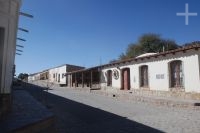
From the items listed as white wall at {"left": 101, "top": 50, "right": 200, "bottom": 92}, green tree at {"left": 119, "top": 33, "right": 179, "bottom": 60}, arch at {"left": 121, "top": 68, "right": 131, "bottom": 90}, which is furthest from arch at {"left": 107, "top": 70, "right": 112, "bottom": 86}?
green tree at {"left": 119, "top": 33, "right": 179, "bottom": 60}

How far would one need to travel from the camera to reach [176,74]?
1820cm

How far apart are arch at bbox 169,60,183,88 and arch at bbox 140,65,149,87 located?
3085mm

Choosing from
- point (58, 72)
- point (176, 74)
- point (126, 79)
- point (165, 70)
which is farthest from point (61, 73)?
point (176, 74)

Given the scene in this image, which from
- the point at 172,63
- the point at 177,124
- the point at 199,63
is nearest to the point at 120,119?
the point at 177,124

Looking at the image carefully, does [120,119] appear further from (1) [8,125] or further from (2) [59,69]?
(2) [59,69]

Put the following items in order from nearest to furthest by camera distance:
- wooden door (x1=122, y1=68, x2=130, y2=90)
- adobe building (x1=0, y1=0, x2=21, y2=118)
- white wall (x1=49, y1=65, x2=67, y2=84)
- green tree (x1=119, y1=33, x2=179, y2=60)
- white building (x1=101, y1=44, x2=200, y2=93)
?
adobe building (x1=0, y1=0, x2=21, y2=118), white building (x1=101, y1=44, x2=200, y2=93), wooden door (x1=122, y1=68, x2=130, y2=90), white wall (x1=49, y1=65, x2=67, y2=84), green tree (x1=119, y1=33, x2=179, y2=60)

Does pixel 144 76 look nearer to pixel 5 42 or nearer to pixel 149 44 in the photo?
pixel 5 42

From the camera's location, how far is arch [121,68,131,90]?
24.9 m

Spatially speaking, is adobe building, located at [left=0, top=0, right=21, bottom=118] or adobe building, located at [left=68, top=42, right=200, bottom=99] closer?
adobe building, located at [left=0, top=0, right=21, bottom=118]

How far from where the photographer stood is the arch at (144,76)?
71.0 ft

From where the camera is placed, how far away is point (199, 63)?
1619cm

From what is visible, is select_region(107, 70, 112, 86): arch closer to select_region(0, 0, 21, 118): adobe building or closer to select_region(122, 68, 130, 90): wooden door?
select_region(122, 68, 130, 90): wooden door

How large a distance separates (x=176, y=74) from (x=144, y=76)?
4.01m

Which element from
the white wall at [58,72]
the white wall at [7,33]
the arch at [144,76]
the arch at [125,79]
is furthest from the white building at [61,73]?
the white wall at [7,33]
